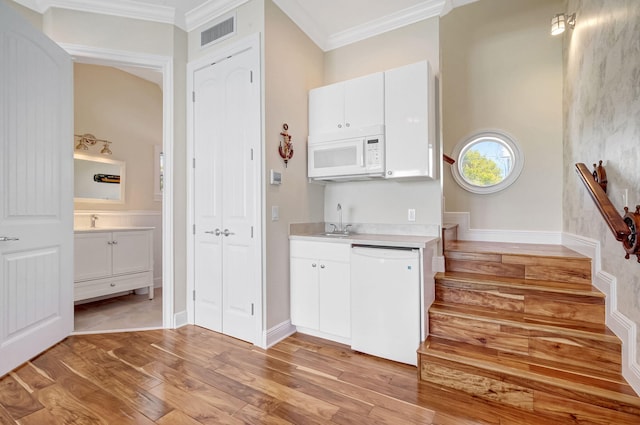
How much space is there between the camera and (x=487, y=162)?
13.4ft

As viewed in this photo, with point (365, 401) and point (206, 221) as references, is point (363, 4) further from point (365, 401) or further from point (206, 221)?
point (365, 401)

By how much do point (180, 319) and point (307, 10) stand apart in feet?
10.7

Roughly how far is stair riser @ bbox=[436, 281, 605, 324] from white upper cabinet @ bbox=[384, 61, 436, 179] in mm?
1004

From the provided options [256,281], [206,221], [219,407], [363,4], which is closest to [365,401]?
[219,407]

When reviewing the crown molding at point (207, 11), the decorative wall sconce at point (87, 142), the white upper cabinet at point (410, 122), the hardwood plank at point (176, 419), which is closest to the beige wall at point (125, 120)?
the decorative wall sconce at point (87, 142)

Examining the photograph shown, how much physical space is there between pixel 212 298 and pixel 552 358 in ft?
8.95

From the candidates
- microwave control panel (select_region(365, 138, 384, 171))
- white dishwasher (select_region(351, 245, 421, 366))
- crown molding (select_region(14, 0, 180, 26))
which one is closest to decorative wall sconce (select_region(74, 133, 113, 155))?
crown molding (select_region(14, 0, 180, 26))

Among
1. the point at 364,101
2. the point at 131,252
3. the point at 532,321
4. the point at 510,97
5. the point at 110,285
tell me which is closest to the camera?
the point at 532,321

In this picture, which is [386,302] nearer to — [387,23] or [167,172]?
[167,172]

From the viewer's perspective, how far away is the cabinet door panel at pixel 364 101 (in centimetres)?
268

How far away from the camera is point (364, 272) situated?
2387 millimetres

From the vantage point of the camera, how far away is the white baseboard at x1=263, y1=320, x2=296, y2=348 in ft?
8.35

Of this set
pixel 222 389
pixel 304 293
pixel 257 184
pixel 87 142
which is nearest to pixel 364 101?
pixel 257 184

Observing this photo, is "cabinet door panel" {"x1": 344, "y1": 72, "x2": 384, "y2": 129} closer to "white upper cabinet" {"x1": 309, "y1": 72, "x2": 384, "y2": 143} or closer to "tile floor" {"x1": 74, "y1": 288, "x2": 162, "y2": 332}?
"white upper cabinet" {"x1": 309, "y1": 72, "x2": 384, "y2": 143}
